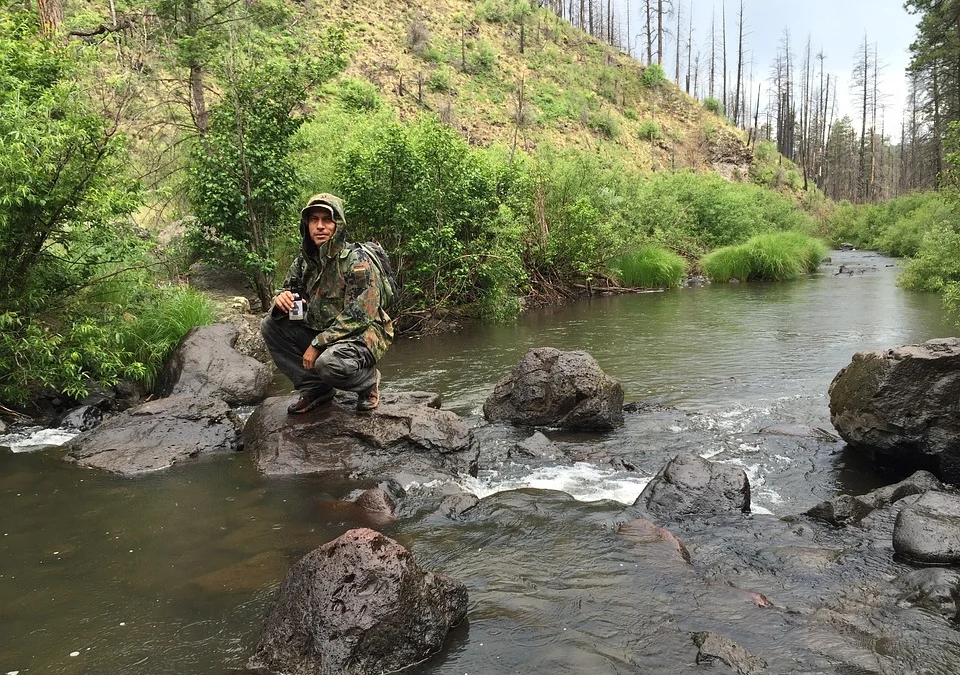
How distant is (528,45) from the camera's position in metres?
51.6

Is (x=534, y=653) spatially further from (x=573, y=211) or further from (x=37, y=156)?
(x=573, y=211)

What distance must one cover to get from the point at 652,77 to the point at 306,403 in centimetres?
5674

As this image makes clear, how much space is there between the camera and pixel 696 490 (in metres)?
4.84

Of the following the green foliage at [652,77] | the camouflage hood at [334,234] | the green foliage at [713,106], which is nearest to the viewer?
the camouflage hood at [334,234]

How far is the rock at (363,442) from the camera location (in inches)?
218

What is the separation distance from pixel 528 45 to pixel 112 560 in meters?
54.1

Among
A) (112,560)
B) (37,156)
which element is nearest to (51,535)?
(112,560)

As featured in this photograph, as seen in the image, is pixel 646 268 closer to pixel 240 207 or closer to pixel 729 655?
pixel 240 207

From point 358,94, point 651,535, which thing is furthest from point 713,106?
point 651,535

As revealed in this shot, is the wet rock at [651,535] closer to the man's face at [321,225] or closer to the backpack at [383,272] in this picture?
the backpack at [383,272]

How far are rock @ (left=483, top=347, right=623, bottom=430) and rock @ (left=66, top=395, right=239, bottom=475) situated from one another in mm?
2956

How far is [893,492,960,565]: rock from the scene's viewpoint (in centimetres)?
391

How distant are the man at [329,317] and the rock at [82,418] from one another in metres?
2.72

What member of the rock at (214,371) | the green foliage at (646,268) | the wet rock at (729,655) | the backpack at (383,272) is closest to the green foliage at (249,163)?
the rock at (214,371)
